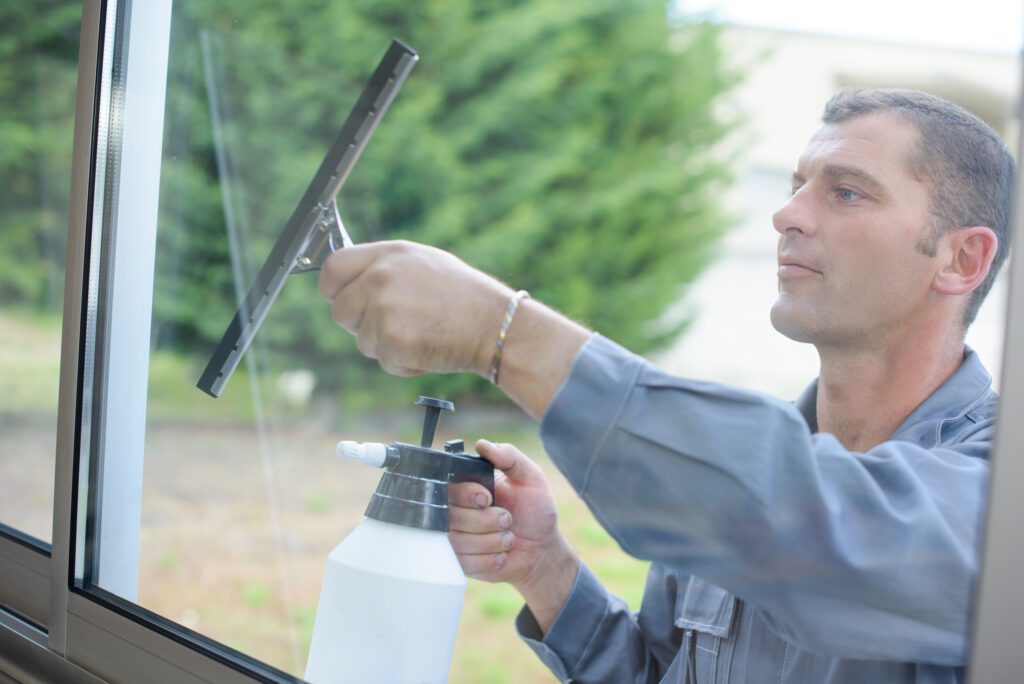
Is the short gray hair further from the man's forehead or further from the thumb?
the thumb

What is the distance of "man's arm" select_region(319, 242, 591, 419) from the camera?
65 cm

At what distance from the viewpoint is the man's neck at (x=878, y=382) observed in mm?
955

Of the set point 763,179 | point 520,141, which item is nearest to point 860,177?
point 763,179

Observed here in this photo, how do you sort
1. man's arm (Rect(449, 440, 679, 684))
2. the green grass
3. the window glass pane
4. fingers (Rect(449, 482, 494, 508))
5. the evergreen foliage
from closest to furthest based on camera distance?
1. fingers (Rect(449, 482, 494, 508))
2. man's arm (Rect(449, 440, 679, 684))
3. the green grass
4. the window glass pane
5. the evergreen foliage

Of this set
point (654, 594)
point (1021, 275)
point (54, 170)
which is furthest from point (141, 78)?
point (54, 170)

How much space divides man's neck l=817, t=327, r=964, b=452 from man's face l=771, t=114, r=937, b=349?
0.03 metres

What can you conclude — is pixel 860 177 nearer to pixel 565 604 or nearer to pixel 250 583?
pixel 565 604

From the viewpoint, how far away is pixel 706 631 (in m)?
1.00

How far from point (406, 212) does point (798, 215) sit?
2.98 meters

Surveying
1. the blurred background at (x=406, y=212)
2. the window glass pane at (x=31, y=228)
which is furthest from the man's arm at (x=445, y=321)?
the window glass pane at (x=31, y=228)

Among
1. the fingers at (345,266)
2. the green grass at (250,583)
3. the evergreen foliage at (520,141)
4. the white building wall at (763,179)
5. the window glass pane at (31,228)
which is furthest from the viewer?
the evergreen foliage at (520,141)

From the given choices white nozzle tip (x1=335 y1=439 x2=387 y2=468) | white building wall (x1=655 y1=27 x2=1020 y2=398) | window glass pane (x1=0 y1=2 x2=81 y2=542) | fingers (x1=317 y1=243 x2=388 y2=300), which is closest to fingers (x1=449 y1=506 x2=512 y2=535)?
white nozzle tip (x1=335 y1=439 x2=387 y2=468)

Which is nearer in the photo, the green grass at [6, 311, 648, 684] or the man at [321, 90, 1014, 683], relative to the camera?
the man at [321, 90, 1014, 683]

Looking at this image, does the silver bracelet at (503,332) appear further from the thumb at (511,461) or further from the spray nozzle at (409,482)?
the thumb at (511,461)
